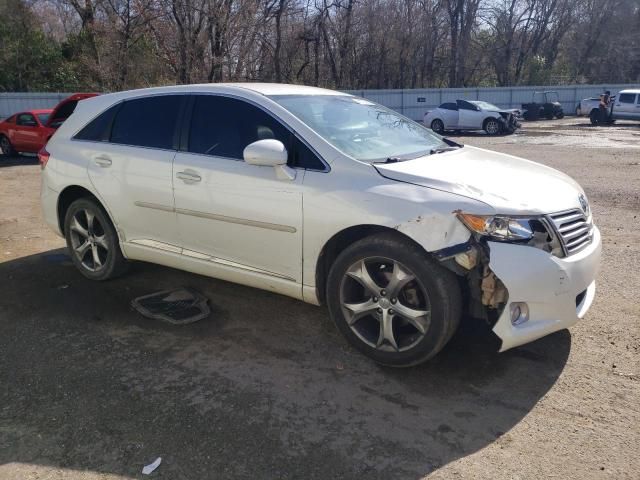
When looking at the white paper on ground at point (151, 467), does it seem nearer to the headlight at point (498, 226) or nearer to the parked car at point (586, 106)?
the headlight at point (498, 226)

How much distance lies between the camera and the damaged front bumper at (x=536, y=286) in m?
3.11

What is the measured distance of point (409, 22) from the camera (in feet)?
129

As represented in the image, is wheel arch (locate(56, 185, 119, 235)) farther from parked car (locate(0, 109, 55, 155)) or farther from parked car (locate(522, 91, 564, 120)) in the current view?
parked car (locate(522, 91, 564, 120))

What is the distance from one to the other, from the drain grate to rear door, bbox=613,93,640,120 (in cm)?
2954

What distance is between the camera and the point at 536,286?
3.14 meters

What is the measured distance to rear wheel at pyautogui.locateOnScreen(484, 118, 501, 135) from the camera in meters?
23.7

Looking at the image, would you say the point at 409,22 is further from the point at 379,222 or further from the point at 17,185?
the point at 379,222

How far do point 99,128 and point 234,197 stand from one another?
6.05ft

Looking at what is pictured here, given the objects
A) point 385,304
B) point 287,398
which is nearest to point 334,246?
point 385,304

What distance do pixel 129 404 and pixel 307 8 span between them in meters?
33.8

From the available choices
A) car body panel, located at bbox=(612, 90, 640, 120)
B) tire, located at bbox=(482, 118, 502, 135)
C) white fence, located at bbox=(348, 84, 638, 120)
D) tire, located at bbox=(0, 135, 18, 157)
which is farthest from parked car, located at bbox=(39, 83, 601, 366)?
car body panel, located at bbox=(612, 90, 640, 120)

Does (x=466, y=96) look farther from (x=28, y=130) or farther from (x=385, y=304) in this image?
(x=385, y=304)

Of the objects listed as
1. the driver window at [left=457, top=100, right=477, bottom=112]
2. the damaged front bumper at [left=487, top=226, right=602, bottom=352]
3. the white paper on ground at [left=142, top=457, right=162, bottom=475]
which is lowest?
the white paper on ground at [left=142, top=457, right=162, bottom=475]

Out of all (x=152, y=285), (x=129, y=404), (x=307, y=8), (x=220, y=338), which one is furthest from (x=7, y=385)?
(x=307, y=8)
